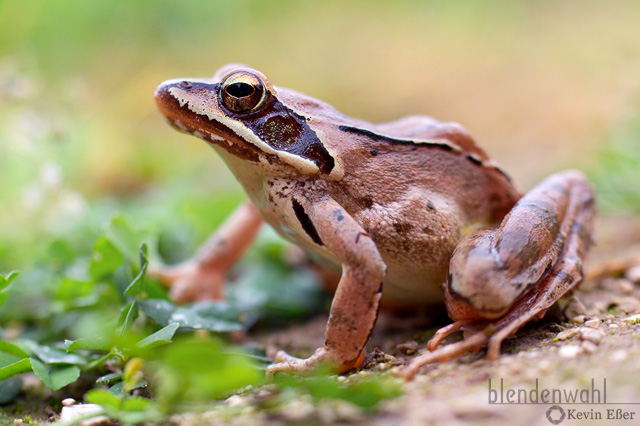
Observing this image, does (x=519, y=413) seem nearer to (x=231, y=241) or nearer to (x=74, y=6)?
(x=231, y=241)

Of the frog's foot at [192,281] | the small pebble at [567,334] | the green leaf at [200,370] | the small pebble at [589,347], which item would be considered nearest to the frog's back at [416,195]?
the small pebble at [567,334]

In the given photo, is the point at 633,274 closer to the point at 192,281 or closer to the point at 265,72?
the point at 192,281

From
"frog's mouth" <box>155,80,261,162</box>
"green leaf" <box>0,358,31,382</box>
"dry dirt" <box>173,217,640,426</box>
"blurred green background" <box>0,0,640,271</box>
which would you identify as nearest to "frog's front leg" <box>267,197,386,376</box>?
"dry dirt" <box>173,217,640,426</box>

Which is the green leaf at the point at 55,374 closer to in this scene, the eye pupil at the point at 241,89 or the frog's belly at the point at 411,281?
the frog's belly at the point at 411,281

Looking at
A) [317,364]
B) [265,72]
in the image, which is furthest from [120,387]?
[265,72]

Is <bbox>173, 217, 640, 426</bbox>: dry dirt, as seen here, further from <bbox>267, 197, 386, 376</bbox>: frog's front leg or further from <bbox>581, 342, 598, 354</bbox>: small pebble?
<bbox>267, 197, 386, 376</bbox>: frog's front leg

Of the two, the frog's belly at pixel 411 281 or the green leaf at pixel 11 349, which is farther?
the frog's belly at pixel 411 281
